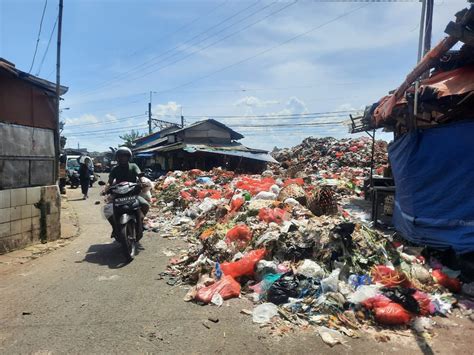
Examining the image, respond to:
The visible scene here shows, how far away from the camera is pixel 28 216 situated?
23.2 feet

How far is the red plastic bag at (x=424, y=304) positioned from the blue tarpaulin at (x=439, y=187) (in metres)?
1.87

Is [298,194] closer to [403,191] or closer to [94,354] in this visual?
[403,191]

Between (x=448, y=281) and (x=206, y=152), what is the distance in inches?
915

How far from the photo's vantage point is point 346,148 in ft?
94.1

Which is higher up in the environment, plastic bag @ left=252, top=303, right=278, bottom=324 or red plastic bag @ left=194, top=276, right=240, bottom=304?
red plastic bag @ left=194, top=276, right=240, bottom=304

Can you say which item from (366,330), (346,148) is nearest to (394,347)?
(366,330)

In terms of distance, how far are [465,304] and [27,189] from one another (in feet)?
23.7

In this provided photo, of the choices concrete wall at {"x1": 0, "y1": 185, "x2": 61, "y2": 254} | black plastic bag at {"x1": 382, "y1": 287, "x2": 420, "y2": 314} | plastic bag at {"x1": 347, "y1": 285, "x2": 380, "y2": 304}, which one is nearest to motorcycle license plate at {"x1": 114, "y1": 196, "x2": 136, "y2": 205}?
concrete wall at {"x1": 0, "y1": 185, "x2": 61, "y2": 254}

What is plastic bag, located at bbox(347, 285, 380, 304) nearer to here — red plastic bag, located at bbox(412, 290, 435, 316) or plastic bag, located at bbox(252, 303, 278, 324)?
red plastic bag, located at bbox(412, 290, 435, 316)

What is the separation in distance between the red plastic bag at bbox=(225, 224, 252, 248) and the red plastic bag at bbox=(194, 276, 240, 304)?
1424 mm

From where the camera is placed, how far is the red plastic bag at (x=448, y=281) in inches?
189

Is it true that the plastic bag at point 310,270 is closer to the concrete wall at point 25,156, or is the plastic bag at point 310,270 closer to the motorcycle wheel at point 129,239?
the motorcycle wheel at point 129,239

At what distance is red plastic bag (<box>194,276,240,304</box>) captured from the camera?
175 inches

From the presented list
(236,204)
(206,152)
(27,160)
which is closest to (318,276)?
(236,204)
